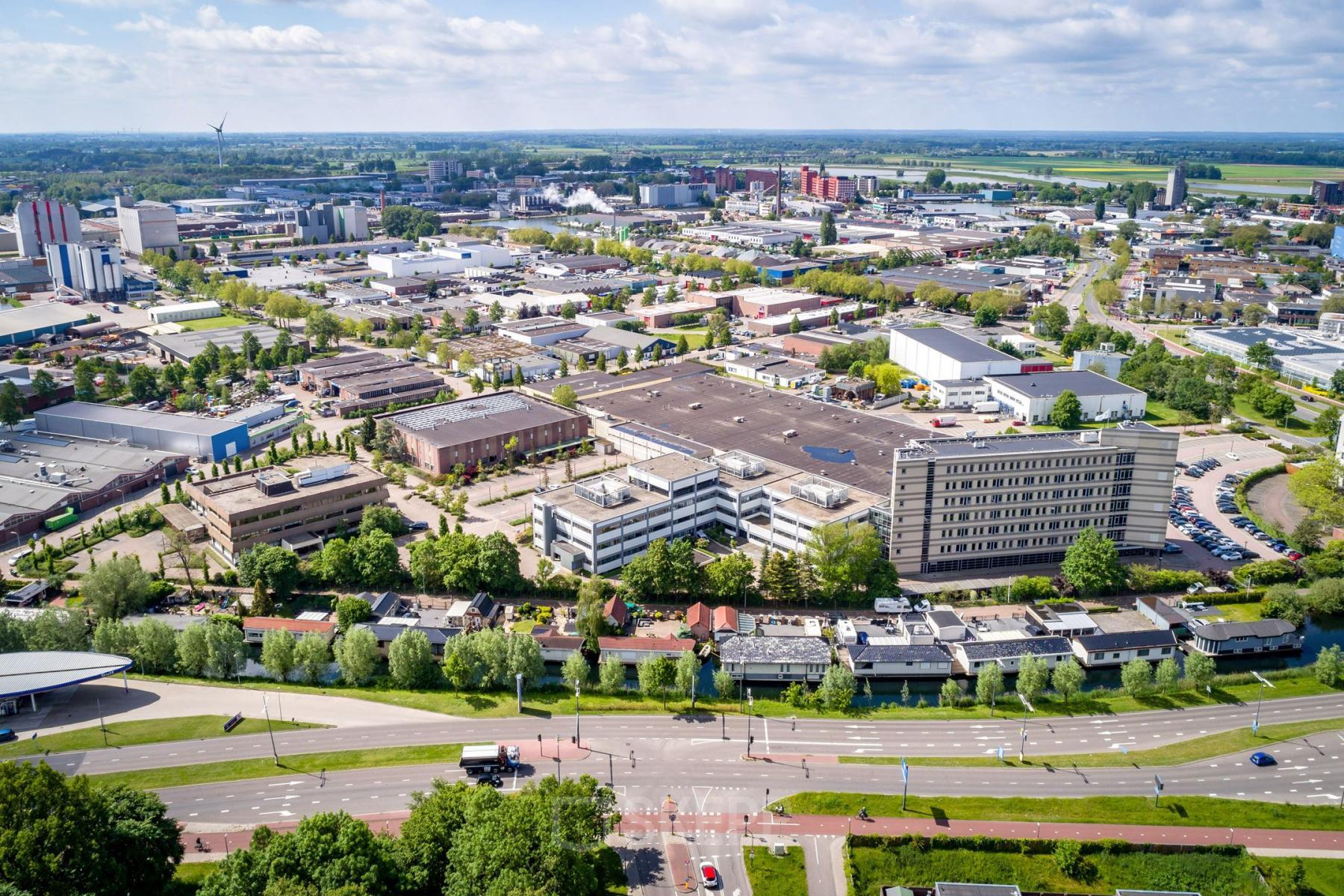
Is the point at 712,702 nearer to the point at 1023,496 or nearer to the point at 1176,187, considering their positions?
the point at 1023,496

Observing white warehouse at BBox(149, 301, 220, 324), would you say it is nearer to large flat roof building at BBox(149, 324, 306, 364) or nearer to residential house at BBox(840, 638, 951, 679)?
large flat roof building at BBox(149, 324, 306, 364)

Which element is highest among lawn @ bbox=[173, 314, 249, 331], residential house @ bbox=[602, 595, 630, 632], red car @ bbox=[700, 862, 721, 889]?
lawn @ bbox=[173, 314, 249, 331]

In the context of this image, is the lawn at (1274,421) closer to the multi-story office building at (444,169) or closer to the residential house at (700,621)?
the residential house at (700,621)

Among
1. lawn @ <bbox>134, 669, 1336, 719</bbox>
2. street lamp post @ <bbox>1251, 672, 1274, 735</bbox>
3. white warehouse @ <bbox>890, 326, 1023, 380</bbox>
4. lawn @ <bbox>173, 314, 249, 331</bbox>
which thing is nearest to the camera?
street lamp post @ <bbox>1251, 672, 1274, 735</bbox>

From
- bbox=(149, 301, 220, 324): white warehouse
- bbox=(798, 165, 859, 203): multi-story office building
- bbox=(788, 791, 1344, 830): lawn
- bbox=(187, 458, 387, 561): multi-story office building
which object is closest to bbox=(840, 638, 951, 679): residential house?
bbox=(788, 791, 1344, 830): lawn

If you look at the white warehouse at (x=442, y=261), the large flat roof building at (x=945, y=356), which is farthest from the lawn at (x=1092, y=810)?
the white warehouse at (x=442, y=261)
